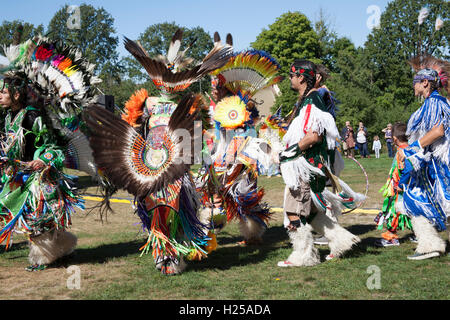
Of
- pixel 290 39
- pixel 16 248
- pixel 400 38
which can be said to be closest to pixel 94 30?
pixel 290 39

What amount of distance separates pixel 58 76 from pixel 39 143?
2.29 ft

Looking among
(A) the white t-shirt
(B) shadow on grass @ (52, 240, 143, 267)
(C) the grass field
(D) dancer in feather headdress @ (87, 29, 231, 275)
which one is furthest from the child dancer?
(A) the white t-shirt

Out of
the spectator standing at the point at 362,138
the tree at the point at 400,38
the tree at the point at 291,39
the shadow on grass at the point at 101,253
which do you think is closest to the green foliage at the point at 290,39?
the tree at the point at 291,39

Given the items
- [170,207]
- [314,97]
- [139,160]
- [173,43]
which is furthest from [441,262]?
[173,43]

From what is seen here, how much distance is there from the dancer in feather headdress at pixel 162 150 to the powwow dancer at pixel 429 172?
78.1 inches

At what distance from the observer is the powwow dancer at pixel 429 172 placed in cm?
426

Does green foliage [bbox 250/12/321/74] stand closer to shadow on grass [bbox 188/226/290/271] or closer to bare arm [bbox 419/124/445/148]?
shadow on grass [bbox 188/226/290/271]

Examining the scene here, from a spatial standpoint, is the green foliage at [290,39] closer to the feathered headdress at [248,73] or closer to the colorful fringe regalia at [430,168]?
the feathered headdress at [248,73]

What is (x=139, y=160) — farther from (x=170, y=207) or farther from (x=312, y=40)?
(x=312, y=40)

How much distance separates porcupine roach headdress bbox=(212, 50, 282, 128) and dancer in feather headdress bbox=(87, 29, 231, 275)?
1124 mm

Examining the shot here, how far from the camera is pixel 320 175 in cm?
424

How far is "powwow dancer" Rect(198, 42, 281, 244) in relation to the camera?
207 inches
